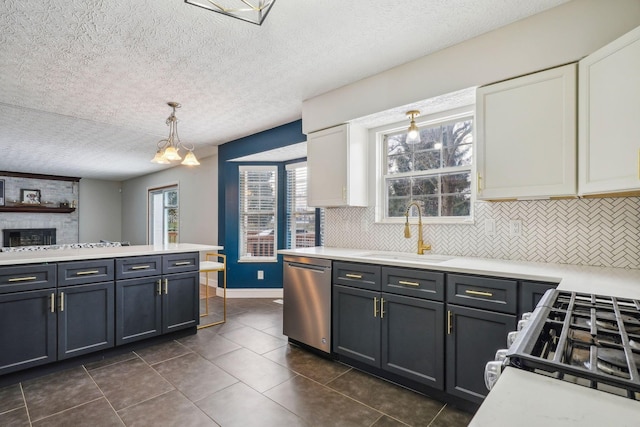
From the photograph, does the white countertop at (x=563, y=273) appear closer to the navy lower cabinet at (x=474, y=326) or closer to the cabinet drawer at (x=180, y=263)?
the navy lower cabinet at (x=474, y=326)

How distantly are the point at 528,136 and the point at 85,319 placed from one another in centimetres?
359

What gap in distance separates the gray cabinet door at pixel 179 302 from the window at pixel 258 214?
1766mm

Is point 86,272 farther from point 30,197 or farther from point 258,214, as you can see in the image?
point 30,197

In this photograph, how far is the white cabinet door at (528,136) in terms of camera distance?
189 cm

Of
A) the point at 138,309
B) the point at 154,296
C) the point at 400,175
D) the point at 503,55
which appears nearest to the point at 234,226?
the point at 154,296

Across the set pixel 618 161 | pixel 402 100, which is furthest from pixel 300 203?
pixel 618 161

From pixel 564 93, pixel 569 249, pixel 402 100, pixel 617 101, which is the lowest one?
pixel 569 249

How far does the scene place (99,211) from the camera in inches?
351

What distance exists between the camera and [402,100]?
103 inches

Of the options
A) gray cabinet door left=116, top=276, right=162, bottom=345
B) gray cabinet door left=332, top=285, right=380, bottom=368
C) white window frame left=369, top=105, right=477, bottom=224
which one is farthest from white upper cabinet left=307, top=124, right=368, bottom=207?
gray cabinet door left=116, top=276, right=162, bottom=345

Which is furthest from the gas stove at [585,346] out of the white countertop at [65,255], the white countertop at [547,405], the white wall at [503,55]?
the white countertop at [65,255]

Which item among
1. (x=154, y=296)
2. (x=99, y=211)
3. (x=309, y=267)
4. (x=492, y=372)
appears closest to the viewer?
(x=492, y=372)

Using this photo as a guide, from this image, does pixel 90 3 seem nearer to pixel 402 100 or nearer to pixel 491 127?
pixel 402 100

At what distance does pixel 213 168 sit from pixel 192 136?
45.7 inches
